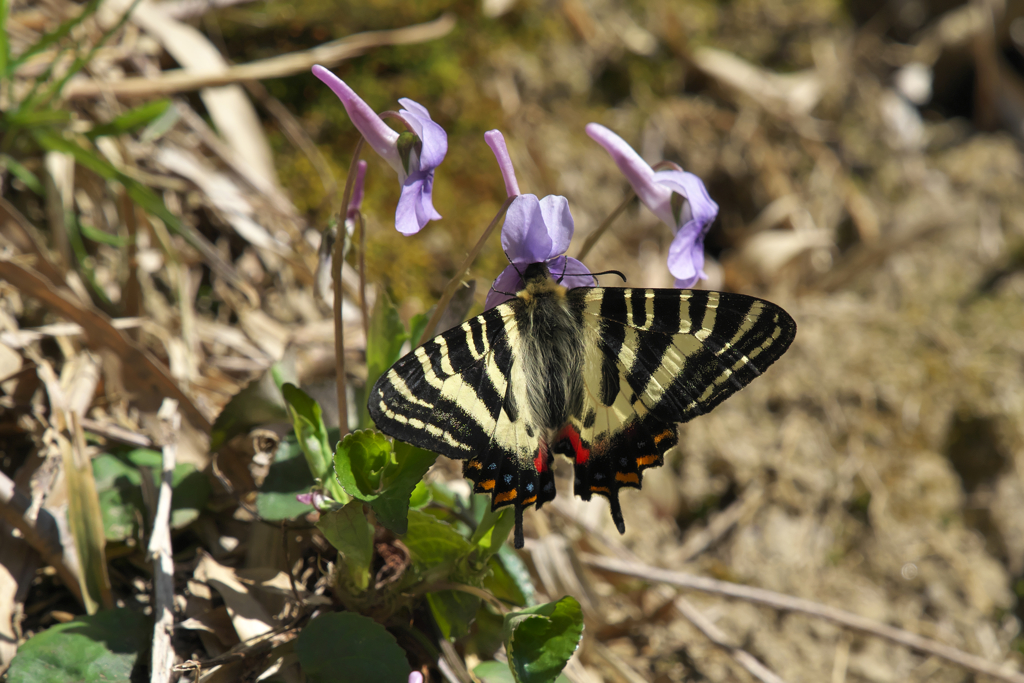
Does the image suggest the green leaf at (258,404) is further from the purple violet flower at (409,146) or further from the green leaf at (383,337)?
the purple violet flower at (409,146)

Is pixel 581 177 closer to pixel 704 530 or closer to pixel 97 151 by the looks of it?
pixel 704 530

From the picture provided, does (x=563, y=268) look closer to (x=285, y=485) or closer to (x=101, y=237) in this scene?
(x=285, y=485)

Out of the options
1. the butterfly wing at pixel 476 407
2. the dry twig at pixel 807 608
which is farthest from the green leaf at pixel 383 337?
the dry twig at pixel 807 608

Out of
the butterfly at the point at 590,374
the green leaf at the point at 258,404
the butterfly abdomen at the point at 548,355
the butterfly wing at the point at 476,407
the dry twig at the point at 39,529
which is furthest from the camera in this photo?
the green leaf at the point at 258,404

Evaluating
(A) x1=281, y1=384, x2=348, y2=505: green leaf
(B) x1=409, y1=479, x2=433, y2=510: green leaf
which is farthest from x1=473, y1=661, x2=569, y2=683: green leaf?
(A) x1=281, y1=384, x2=348, y2=505: green leaf

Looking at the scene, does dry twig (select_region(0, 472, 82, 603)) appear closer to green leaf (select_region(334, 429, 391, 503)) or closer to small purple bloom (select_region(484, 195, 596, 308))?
green leaf (select_region(334, 429, 391, 503))
